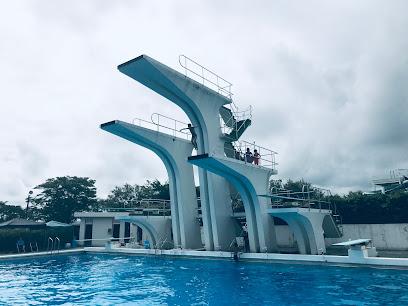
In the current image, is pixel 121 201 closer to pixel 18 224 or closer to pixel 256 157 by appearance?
pixel 18 224

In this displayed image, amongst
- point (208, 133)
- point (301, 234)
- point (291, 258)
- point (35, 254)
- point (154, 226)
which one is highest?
point (208, 133)

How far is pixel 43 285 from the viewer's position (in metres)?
10.6

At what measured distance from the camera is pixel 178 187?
19078mm

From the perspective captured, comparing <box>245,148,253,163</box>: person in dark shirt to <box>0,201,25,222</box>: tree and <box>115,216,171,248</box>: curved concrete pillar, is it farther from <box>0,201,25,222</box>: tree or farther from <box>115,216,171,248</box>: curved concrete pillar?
<box>0,201,25,222</box>: tree

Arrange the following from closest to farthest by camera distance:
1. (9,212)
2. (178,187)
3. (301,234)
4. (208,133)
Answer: (301,234)
(208,133)
(178,187)
(9,212)

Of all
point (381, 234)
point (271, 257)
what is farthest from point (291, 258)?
point (381, 234)

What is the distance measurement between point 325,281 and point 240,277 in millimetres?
2950

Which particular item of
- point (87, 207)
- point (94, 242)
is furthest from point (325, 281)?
point (87, 207)

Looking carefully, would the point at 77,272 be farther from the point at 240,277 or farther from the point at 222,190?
the point at 222,190

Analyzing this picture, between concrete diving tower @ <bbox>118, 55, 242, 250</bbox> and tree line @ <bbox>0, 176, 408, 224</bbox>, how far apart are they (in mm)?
3647

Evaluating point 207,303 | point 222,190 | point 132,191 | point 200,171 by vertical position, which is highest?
point 132,191

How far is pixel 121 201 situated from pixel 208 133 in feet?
120

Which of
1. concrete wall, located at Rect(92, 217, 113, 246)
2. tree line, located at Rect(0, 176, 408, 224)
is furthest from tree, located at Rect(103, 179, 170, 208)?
concrete wall, located at Rect(92, 217, 113, 246)

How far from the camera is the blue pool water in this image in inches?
319
